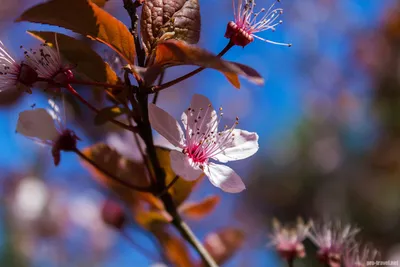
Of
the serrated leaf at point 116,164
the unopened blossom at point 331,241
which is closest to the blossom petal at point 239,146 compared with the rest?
the serrated leaf at point 116,164

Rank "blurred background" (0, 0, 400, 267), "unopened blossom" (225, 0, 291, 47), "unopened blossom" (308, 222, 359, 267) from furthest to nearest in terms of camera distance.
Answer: "blurred background" (0, 0, 400, 267)
"unopened blossom" (308, 222, 359, 267)
"unopened blossom" (225, 0, 291, 47)

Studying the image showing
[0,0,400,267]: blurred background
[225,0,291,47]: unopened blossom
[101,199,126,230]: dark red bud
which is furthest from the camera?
[0,0,400,267]: blurred background

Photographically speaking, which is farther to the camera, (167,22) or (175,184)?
(175,184)

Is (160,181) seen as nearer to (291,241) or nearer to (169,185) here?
(169,185)

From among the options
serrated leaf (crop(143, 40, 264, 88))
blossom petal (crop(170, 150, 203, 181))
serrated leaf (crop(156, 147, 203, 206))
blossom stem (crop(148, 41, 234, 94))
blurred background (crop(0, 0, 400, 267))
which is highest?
serrated leaf (crop(143, 40, 264, 88))

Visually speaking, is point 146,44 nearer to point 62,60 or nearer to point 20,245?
point 62,60

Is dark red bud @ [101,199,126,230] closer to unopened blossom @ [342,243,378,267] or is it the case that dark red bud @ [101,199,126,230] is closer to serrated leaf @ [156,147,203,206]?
serrated leaf @ [156,147,203,206]

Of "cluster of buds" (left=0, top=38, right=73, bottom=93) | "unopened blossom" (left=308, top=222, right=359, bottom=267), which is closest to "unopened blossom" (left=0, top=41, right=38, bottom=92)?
"cluster of buds" (left=0, top=38, right=73, bottom=93)

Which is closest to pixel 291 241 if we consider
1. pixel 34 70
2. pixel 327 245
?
pixel 327 245
